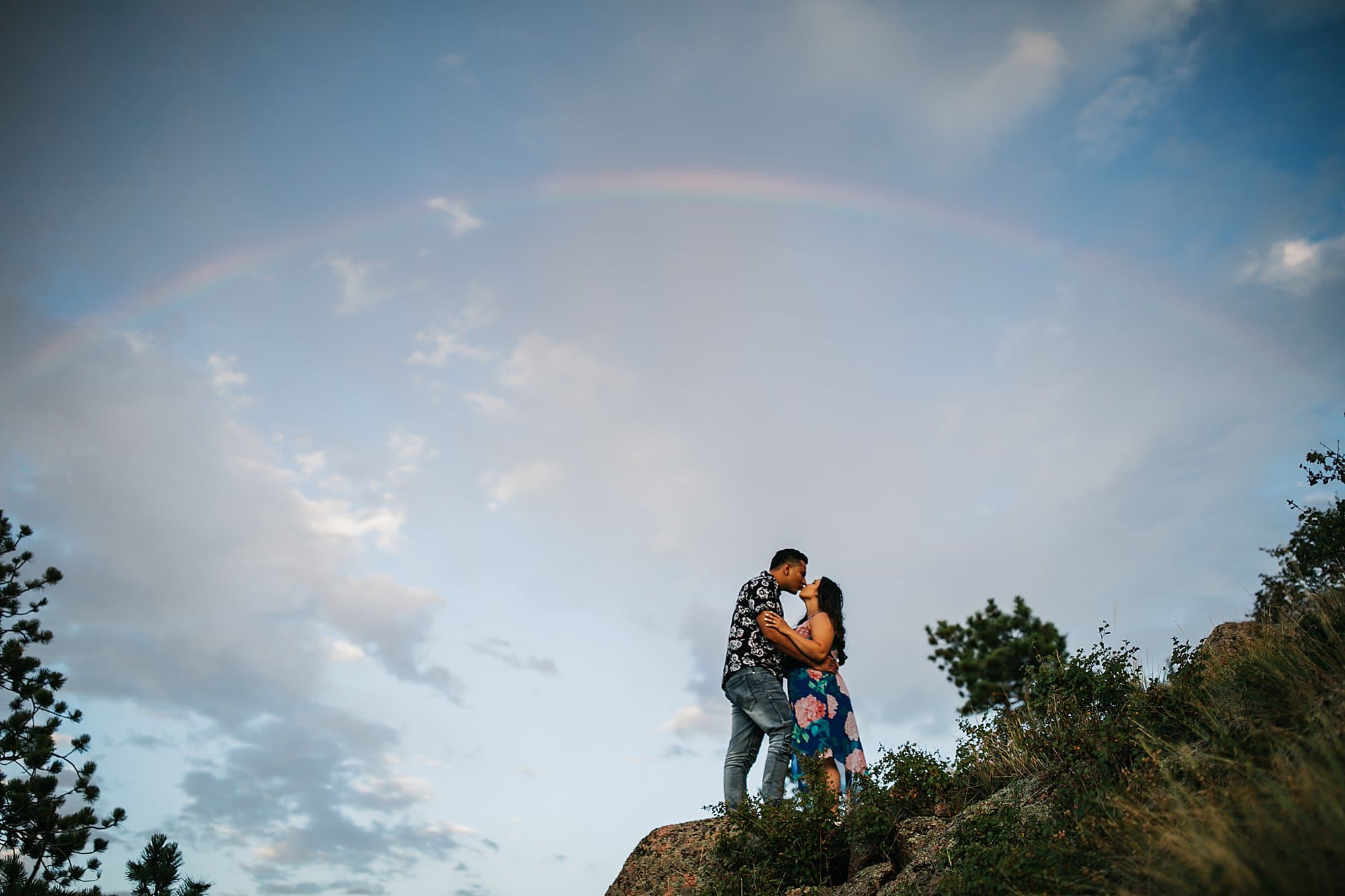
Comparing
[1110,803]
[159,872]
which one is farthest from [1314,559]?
[159,872]

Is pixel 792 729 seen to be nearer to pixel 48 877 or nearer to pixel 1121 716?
pixel 1121 716

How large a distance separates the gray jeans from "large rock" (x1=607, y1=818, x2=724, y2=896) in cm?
41

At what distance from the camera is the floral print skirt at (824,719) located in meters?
7.46

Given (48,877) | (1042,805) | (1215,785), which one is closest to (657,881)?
(1042,805)

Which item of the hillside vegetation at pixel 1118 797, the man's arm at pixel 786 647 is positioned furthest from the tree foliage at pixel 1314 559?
the man's arm at pixel 786 647

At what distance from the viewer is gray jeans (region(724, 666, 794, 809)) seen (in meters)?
7.16

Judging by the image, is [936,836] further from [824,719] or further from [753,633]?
[753,633]

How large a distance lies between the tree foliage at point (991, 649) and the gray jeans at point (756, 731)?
13445 millimetres

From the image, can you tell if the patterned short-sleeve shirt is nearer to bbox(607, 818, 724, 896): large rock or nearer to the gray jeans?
the gray jeans

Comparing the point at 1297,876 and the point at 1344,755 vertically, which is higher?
the point at 1344,755

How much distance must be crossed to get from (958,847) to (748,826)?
6.11 ft

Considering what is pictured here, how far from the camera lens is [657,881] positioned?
6.91m

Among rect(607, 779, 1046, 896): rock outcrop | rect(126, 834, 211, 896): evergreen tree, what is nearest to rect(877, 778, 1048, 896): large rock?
rect(607, 779, 1046, 896): rock outcrop

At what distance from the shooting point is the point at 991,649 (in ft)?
69.8
